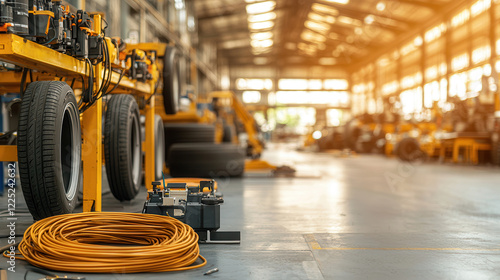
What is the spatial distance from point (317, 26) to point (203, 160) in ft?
81.2

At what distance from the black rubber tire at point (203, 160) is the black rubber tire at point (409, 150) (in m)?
6.82

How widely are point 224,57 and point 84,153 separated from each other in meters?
35.4

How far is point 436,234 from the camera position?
3.16 m

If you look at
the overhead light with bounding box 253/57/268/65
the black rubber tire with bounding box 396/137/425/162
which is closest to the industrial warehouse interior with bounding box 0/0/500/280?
the black rubber tire with bounding box 396/137/425/162

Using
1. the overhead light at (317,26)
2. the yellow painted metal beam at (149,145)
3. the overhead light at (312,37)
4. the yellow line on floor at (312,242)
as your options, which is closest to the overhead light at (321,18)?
the overhead light at (317,26)

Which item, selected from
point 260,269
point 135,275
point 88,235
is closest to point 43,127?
point 88,235

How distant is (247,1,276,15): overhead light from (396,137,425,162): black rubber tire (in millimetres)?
13650

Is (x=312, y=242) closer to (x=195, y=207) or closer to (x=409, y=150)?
(x=195, y=207)

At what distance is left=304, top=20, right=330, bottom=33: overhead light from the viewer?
95.9ft

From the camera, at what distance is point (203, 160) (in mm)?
7047

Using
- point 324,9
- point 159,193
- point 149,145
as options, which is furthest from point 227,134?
point 324,9

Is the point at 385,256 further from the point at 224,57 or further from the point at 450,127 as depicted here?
the point at 224,57

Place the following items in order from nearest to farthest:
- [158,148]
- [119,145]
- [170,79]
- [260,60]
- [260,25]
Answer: [119,145]
[170,79]
[158,148]
[260,25]
[260,60]

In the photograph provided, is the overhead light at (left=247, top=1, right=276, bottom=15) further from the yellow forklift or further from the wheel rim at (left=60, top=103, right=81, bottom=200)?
the wheel rim at (left=60, top=103, right=81, bottom=200)
